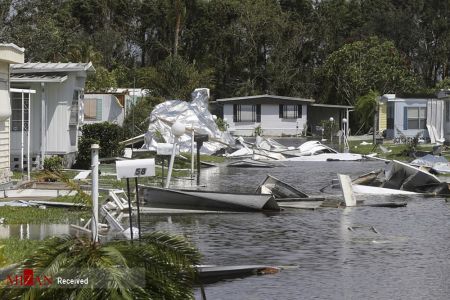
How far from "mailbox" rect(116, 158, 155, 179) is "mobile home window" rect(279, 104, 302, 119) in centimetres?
6357

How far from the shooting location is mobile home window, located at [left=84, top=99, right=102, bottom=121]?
4706cm

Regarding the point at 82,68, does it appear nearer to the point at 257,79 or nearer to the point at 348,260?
the point at 348,260

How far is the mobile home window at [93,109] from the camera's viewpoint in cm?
4706

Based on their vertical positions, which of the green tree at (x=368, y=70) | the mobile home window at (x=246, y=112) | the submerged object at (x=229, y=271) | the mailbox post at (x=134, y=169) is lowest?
the submerged object at (x=229, y=271)

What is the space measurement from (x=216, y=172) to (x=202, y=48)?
169 feet

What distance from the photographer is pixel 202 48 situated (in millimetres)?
86562

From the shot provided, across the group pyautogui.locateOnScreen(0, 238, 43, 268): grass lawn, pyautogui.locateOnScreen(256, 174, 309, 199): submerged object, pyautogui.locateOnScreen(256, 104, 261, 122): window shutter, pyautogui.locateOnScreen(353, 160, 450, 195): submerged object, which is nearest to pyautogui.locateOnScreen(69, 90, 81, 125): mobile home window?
pyautogui.locateOnScreen(256, 174, 309, 199): submerged object

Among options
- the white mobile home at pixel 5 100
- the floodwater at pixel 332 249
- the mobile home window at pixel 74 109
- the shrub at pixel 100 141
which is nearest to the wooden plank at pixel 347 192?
the floodwater at pixel 332 249

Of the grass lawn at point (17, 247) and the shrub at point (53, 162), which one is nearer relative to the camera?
the grass lawn at point (17, 247)

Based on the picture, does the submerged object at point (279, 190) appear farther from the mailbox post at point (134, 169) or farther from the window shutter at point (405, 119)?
the window shutter at point (405, 119)

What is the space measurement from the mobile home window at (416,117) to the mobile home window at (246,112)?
17.2 metres

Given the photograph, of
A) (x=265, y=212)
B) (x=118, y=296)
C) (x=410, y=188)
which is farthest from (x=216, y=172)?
(x=118, y=296)

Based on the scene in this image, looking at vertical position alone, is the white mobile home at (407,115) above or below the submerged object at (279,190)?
above

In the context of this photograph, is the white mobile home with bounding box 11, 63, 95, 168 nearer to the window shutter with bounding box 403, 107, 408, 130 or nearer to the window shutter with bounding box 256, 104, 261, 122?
the window shutter with bounding box 403, 107, 408, 130
